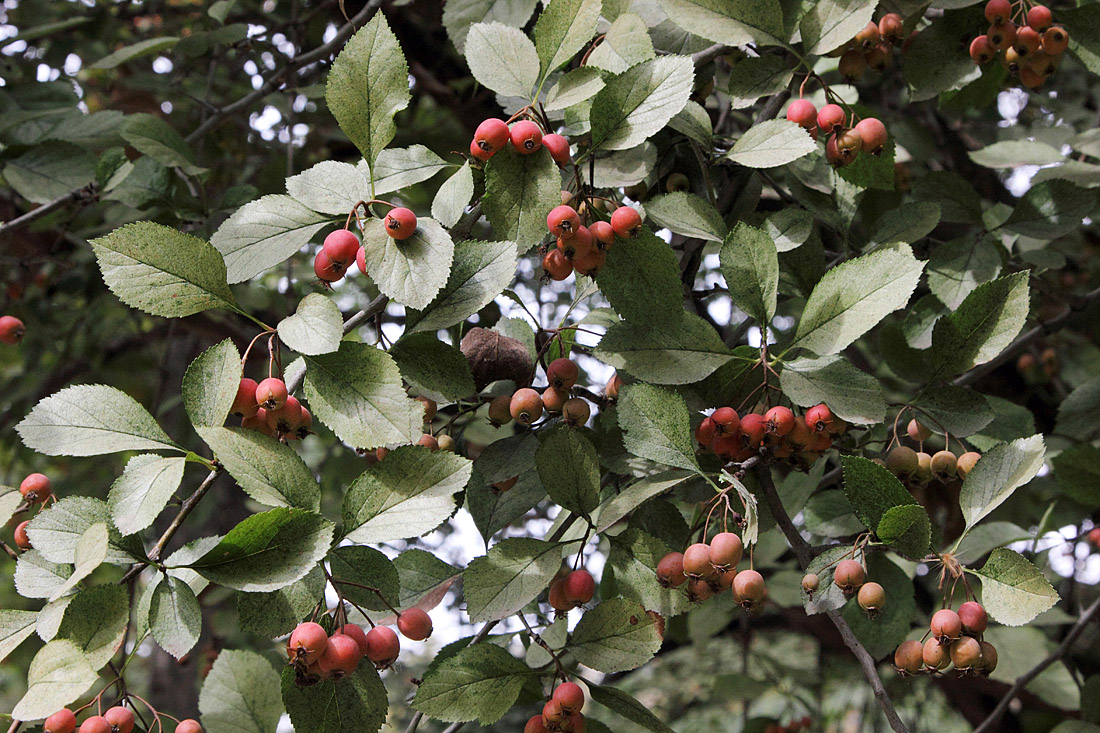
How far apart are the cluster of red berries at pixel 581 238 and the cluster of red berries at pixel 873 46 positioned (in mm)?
597

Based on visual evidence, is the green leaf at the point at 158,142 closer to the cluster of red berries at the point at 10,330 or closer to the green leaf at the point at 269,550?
the cluster of red berries at the point at 10,330

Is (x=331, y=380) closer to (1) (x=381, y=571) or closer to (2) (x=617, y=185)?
(1) (x=381, y=571)

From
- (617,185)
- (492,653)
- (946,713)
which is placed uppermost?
(617,185)

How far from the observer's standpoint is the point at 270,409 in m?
1.08

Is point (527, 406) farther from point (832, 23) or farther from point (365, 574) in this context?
point (832, 23)

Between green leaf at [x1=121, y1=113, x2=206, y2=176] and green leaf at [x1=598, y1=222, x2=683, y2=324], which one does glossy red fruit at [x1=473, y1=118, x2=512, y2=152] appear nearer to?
green leaf at [x1=598, y1=222, x2=683, y2=324]

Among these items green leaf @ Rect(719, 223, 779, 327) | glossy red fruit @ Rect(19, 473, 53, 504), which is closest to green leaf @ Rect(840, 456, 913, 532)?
green leaf @ Rect(719, 223, 779, 327)

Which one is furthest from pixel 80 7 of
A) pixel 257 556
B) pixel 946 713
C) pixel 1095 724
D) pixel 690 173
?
pixel 946 713

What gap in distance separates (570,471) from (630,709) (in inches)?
12.8

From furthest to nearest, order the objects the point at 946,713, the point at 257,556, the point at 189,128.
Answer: the point at 946,713 → the point at 189,128 → the point at 257,556

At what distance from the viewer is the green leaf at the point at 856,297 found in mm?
1118

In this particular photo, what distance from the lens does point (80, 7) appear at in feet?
10.9

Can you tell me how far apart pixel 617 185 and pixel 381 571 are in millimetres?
605

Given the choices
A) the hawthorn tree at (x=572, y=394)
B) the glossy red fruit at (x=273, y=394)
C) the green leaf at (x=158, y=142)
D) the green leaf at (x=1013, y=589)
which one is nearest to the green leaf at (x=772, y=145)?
the hawthorn tree at (x=572, y=394)
